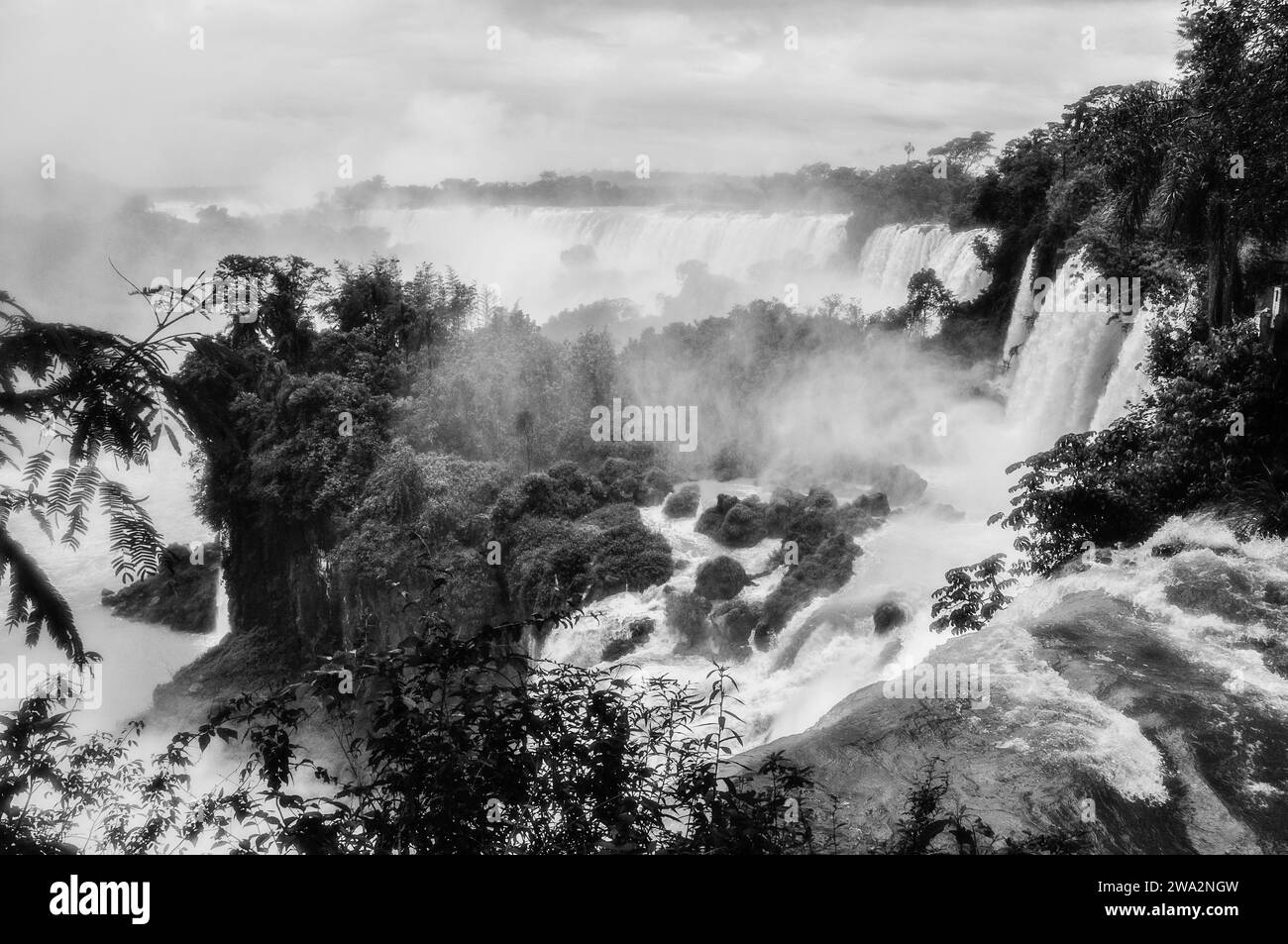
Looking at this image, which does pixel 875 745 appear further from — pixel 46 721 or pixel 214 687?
pixel 214 687

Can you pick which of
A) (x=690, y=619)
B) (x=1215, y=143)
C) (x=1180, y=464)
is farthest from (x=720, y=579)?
(x=1215, y=143)

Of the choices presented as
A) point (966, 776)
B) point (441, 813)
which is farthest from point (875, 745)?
point (441, 813)

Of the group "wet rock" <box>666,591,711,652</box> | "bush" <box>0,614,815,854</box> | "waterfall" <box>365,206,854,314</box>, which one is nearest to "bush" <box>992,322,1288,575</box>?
"wet rock" <box>666,591,711,652</box>

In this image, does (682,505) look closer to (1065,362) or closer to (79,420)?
(1065,362)

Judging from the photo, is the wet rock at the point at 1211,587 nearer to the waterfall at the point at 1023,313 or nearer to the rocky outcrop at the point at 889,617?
the rocky outcrop at the point at 889,617

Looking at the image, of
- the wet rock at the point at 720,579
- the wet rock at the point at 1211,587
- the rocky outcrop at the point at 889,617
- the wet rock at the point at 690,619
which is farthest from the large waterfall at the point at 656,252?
the wet rock at the point at 1211,587

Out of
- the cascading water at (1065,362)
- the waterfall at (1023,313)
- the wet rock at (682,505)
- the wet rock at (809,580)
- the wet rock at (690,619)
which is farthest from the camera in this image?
the waterfall at (1023,313)
